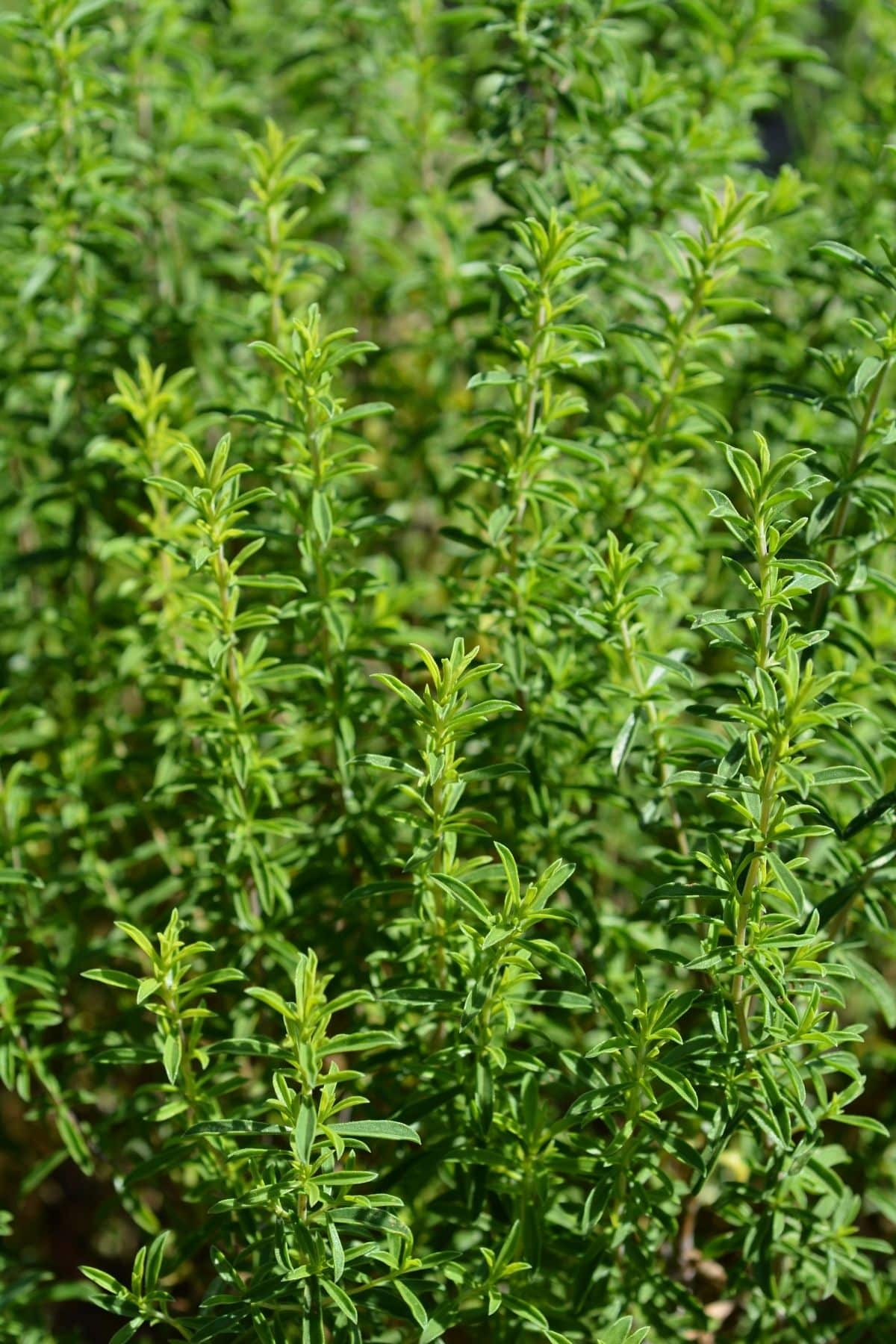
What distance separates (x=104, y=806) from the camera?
10.4 ft

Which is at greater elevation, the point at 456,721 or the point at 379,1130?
the point at 456,721

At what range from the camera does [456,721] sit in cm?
194

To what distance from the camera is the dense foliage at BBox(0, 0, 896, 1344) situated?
1.97 metres

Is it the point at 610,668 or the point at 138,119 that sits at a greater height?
the point at 138,119

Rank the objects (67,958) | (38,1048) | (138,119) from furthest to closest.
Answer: (138,119) < (67,958) < (38,1048)

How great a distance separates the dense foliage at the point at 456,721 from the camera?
1970 mm

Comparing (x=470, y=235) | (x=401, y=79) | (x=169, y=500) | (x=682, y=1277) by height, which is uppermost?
(x=401, y=79)

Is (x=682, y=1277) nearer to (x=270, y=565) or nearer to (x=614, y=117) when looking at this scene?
(x=270, y=565)

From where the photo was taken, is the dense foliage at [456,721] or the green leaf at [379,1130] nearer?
the green leaf at [379,1130]

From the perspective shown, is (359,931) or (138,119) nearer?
(359,931)

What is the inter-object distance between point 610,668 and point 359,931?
2.37 ft

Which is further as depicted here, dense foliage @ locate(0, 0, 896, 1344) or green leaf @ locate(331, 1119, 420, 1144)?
dense foliage @ locate(0, 0, 896, 1344)

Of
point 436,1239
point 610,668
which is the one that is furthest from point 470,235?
point 436,1239

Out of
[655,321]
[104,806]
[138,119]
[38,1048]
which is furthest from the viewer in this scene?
[138,119]
